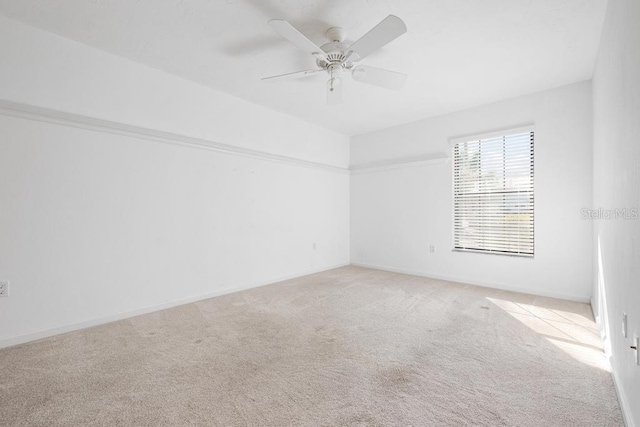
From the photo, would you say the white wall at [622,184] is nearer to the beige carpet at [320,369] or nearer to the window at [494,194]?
the beige carpet at [320,369]

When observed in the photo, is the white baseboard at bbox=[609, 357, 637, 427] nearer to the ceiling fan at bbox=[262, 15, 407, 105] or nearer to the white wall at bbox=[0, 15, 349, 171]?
the ceiling fan at bbox=[262, 15, 407, 105]

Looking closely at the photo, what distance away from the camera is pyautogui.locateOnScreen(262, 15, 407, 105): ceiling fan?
1932 millimetres

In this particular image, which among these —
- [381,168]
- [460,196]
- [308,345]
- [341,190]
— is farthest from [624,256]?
[341,190]

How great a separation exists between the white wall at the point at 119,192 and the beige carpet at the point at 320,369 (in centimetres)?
37

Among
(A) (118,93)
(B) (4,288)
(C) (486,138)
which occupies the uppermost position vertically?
(A) (118,93)

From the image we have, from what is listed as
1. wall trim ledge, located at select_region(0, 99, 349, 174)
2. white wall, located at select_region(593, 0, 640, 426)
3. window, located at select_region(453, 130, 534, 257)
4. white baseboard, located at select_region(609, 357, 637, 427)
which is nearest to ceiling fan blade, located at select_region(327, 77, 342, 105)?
wall trim ledge, located at select_region(0, 99, 349, 174)

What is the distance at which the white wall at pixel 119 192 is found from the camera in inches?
92.0

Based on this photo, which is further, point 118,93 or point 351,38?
point 118,93

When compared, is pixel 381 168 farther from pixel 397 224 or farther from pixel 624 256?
pixel 624 256

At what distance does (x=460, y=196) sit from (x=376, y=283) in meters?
1.84

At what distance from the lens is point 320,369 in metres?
1.93

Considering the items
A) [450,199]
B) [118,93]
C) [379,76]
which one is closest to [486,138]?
[450,199]

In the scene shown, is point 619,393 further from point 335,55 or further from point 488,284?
point 335,55

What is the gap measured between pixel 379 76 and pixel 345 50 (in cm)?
Answer: 39
